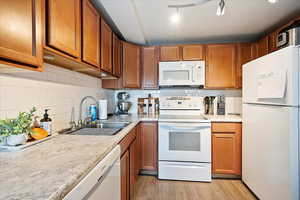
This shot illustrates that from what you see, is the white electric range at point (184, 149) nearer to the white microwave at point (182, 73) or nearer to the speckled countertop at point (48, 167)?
the white microwave at point (182, 73)

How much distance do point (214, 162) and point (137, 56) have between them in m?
2.05

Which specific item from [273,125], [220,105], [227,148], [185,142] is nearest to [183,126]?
[185,142]

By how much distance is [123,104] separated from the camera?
2.75 metres

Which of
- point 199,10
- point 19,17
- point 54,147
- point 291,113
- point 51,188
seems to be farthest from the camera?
A: point 199,10

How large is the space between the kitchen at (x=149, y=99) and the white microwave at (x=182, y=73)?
0.05 feet

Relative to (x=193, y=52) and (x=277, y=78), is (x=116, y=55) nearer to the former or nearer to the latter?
(x=193, y=52)

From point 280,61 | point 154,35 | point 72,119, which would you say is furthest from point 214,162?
point 154,35

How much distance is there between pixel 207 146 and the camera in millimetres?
2260

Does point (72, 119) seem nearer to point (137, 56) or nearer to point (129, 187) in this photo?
point (129, 187)

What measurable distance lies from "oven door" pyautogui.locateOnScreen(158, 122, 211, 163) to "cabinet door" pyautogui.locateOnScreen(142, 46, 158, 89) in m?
0.76

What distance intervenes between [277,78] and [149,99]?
1.92 meters

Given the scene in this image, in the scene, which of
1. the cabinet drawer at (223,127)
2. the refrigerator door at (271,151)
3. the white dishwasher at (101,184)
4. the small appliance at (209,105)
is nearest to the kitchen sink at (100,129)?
the white dishwasher at (101,184)

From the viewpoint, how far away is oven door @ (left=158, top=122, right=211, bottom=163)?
2.26 metres

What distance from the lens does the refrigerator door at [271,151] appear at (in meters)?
1.31
